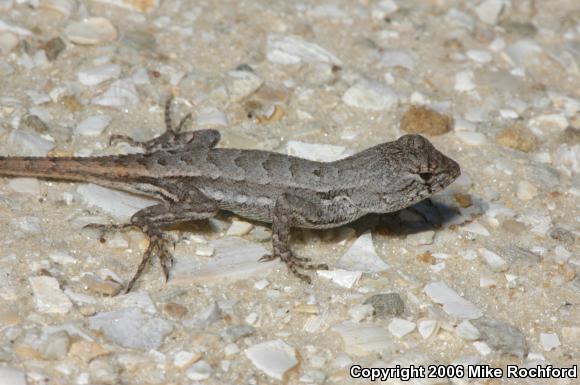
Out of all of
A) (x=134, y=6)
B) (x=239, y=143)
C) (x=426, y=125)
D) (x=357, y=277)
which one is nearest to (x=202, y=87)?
(x=239, y=143)

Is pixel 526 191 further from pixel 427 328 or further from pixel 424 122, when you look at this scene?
pixel 427 328

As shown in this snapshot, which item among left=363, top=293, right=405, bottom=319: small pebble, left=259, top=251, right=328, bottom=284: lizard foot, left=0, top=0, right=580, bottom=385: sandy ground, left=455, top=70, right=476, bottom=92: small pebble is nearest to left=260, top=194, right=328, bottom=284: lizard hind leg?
left=259, top=251, right=328, bottom=284: lizard foot

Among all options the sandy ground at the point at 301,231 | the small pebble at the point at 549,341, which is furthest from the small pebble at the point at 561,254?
the small pebble at the point at 549,341

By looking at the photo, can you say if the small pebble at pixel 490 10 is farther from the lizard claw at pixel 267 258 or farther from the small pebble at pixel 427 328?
the small pebble at pixel 427 328

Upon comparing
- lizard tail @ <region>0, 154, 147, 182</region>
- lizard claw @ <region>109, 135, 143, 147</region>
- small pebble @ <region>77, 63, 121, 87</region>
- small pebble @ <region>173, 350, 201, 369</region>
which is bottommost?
small pebble @ <region>173, 350, 201, 369</region>

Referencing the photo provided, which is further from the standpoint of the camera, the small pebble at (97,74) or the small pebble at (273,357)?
the small pebble at (97,74)

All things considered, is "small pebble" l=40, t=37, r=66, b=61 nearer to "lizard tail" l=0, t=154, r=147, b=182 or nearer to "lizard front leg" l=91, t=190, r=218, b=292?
"lizard tail" l=0, t=154, r=147, b=182
